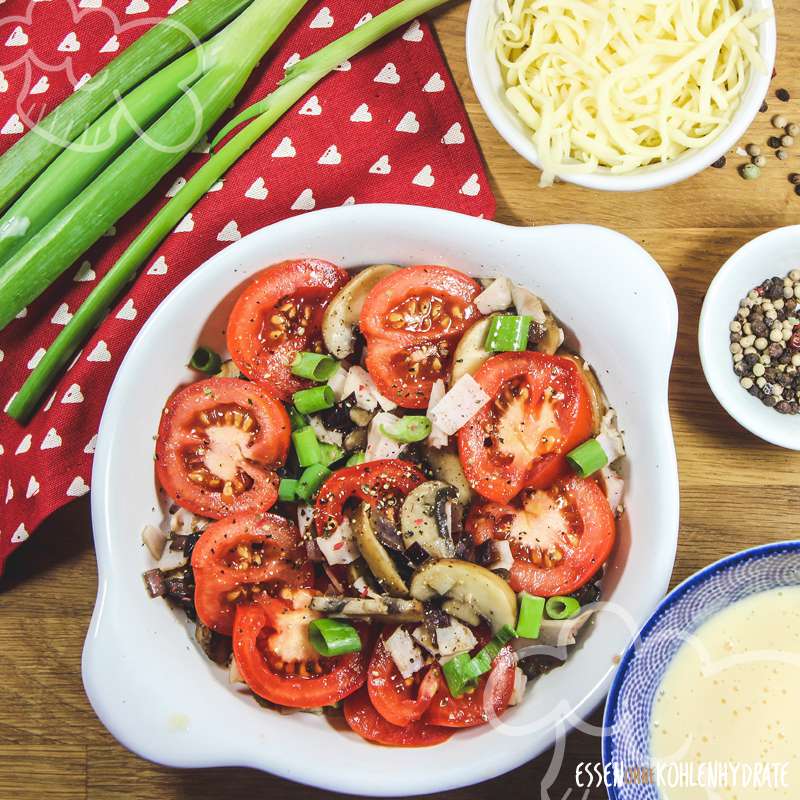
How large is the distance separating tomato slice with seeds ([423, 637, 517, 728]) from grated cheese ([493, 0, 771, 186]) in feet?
4.27

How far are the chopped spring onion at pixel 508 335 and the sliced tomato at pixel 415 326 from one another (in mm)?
102

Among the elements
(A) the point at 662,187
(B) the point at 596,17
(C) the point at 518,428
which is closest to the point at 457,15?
(B) the point at 596,17

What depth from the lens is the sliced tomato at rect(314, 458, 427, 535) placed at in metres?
2.20

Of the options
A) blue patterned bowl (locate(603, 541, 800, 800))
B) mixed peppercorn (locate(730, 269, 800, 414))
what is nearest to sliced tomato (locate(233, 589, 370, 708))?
blue patterned bowl (locate(603, 541, 800, 800))

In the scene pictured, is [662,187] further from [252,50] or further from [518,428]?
[252,50]

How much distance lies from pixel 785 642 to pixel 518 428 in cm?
86

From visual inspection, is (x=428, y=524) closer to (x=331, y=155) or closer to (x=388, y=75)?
(x=331, y=155)

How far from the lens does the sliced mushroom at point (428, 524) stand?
7.05 ft

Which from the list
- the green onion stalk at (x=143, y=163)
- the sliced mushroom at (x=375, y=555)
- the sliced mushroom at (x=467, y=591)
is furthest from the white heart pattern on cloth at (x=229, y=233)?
the sliced mushroom at (x=467, y=591)

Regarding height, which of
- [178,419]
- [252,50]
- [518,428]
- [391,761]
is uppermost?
[252,50]

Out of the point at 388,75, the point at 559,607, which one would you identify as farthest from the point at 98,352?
the point at 559,607

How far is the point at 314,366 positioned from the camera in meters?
2.25

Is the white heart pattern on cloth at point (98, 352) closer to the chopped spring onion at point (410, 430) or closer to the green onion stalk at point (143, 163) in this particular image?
the green onion stalk at point (143, 163)

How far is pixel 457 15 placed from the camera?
8.38ft
